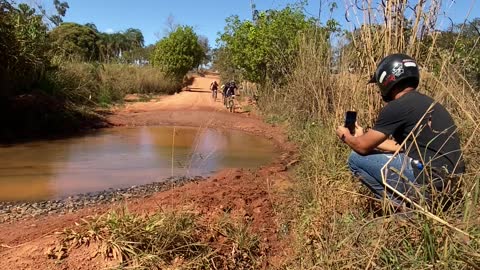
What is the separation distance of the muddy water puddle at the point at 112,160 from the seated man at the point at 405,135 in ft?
8.70

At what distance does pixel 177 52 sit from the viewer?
30.9m

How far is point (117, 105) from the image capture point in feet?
68.0

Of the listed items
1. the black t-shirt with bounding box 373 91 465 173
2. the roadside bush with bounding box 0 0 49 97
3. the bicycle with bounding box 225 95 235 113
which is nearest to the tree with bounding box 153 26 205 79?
the bicycle with bounding box 225 95 235 113

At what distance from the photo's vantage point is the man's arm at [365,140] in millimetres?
3160

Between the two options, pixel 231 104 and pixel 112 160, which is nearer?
pixel 112 160

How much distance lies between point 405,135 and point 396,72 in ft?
1.40

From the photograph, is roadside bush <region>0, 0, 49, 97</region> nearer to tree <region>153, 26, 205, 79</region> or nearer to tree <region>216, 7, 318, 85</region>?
tree <region>216, 7, 318, 85</region>

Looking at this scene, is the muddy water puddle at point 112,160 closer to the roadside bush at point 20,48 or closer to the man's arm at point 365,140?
the man's arm at point 365,140

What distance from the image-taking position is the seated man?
2.91 meters

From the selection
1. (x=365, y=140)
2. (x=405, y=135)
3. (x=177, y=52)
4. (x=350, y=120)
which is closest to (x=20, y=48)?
(x=350, y=120)

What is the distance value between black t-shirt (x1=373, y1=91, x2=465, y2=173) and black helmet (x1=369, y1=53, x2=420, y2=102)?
0.14 m

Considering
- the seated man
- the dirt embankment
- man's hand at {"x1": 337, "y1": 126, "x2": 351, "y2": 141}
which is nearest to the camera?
the seated man

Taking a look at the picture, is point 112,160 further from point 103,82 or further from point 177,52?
point 177,52

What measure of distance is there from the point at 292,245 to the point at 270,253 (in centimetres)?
24
